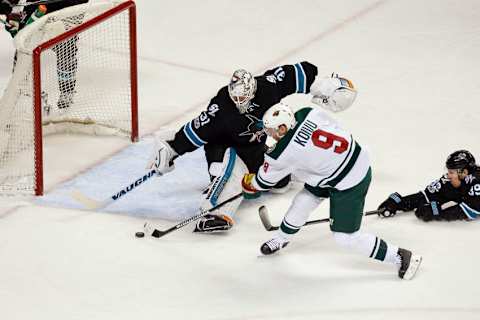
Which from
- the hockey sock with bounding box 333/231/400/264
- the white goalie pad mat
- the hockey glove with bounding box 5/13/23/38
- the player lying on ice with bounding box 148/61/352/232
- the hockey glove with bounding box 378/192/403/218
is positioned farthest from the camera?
the hockey glove with bounding box 5/13/23/38

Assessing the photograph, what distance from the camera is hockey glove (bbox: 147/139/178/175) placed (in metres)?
4.92

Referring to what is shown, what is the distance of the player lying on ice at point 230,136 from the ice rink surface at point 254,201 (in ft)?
0.48

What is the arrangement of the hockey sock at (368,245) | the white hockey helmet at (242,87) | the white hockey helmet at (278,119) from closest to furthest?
the white hockey helmet at (278,119), the hockey sock at (368,245), the white hockey helmet at (242,87)

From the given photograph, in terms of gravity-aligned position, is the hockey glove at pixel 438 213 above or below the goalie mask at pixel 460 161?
below

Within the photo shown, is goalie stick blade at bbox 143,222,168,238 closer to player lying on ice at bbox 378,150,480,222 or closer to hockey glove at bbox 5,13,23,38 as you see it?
player lying on ice at bbox 378,150,480,222

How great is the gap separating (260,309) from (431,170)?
58.9 inches

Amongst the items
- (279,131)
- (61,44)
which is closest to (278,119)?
(279,131)

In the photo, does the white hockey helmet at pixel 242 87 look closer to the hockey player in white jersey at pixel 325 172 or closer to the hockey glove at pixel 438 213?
the hockey player in white jersey at pixel 325 172

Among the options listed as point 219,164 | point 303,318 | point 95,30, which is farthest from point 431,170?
point 95,30

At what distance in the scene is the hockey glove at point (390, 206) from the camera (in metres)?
4.90

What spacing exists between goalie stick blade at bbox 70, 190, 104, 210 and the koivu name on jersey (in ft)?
3.86

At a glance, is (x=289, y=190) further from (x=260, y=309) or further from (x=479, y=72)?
(x=479, y=72)

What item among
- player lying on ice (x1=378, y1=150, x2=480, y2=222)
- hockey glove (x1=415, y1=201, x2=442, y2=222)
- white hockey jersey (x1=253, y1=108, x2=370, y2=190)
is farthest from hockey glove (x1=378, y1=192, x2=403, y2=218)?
white hockey jersey (x1=253, y1=108, x2=370, y2=190)

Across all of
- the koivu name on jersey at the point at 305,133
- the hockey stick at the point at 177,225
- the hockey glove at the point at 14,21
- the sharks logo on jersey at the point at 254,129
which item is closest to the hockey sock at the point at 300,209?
the koivu name on jersey at the point at 305,133
